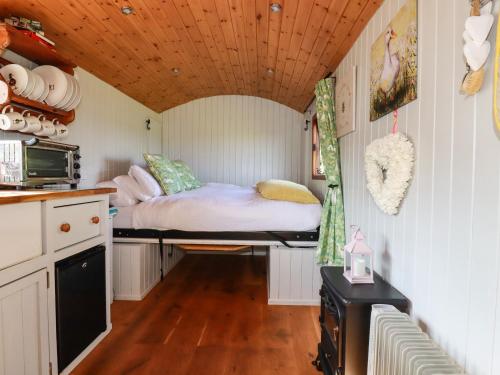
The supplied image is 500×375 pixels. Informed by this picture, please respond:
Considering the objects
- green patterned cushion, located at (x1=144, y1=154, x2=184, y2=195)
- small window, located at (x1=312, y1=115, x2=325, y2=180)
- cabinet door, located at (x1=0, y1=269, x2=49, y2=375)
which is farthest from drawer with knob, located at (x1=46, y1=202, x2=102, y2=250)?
small window, located at (x1=312, y1=115, x2=325, y2=180)

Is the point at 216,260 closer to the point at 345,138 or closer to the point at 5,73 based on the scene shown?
the point at 345,138

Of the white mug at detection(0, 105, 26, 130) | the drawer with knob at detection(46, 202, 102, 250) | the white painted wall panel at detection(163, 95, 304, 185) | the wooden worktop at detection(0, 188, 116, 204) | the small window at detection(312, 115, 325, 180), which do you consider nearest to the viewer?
the wooden worktop at detection(0, 188, 116, 204)

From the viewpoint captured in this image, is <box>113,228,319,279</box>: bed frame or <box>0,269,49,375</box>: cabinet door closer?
<box>0,269,49,375</box>: cabinet door

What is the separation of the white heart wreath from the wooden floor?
42.1 inches

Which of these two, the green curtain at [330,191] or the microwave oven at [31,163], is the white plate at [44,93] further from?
the green curtain at [330,191]

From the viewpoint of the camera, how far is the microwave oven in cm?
158

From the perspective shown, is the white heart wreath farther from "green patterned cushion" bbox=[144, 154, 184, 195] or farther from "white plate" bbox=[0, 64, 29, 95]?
"white plate" bbox=[0, 64, 29, 95]

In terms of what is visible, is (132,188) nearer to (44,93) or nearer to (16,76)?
(44,93)

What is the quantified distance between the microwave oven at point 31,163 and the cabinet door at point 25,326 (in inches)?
22.2

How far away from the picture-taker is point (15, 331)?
123 centimetres

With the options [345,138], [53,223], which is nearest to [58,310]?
[53,223]

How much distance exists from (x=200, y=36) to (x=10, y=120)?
1513 millimetres

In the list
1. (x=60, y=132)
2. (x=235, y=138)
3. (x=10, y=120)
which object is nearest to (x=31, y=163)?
(x=10, y=120)

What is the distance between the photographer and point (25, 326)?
128 cm
